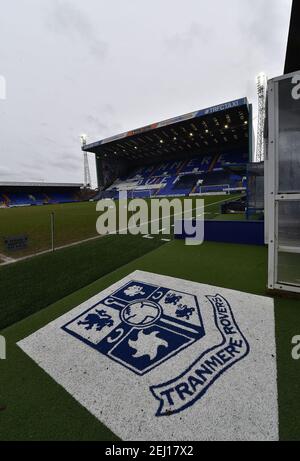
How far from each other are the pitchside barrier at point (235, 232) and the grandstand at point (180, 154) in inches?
920

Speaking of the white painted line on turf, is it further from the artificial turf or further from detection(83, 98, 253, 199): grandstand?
detection(83, 98, 253, 199): grandstand

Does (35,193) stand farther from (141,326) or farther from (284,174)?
(284,174)

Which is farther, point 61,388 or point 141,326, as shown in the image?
point 141,326

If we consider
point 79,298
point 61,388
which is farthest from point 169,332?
point 79,298

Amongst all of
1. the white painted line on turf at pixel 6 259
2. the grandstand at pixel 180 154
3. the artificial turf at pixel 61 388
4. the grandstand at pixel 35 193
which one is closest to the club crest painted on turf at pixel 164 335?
the artificial turf at pixel 61 388

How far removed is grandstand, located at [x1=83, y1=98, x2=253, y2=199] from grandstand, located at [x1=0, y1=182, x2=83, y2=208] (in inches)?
588

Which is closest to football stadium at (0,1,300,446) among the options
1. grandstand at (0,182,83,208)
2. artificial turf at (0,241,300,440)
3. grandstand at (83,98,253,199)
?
artificial turf at (0,241,300,440)

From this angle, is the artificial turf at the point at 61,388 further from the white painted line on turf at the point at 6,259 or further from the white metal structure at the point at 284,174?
the white painted line on turf at the point at 6,259

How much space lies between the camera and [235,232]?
6051 mm

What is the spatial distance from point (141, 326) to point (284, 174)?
277 centimetres

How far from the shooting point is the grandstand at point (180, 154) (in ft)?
102

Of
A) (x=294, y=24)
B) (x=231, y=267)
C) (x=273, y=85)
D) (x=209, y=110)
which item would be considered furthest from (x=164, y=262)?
(x=209, y=110)

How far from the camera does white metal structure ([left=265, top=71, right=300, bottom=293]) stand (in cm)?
279
